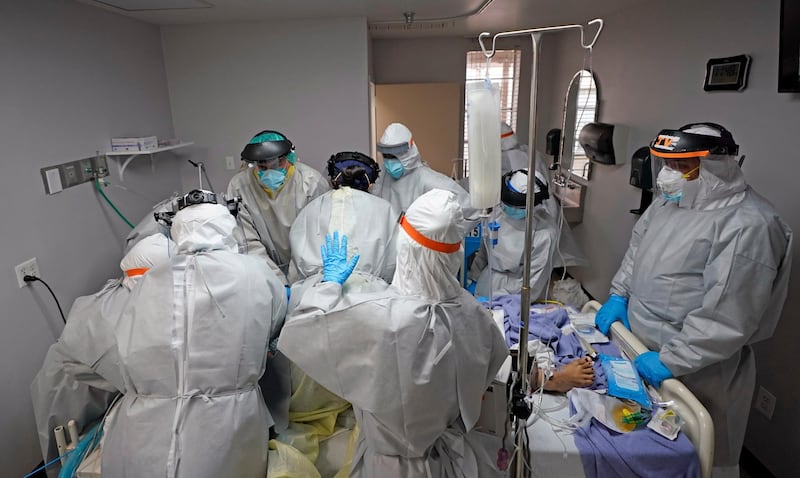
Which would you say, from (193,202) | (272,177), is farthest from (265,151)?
(193,202)

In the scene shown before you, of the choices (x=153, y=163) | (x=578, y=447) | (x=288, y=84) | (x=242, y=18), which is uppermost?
(x=242, y=18)

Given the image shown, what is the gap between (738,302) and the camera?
1544 mm

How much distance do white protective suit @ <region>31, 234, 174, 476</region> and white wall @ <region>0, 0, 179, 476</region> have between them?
0.40 metres

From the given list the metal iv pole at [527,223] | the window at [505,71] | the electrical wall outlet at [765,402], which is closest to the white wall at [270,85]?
the window at [505,71]

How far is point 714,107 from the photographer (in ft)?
7.13

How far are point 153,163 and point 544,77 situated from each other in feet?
11.7

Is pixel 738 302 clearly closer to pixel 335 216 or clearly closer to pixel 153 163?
pixel 335 216

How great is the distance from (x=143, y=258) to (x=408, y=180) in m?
1.71

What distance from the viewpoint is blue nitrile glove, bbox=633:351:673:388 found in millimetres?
1552

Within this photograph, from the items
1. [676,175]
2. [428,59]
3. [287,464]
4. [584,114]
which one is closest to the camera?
[287,464]

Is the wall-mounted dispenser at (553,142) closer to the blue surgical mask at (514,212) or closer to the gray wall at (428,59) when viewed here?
the gray wall at (428,59)

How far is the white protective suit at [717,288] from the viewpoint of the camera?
154 centimetres

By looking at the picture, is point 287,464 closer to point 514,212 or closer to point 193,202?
point 193,202

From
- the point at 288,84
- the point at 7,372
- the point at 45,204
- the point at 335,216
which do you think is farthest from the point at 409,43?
the point at 7,372
